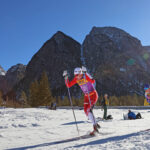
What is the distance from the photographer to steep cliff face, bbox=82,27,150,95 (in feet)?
390

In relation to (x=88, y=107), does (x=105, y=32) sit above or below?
above

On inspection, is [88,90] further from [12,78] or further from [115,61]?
[12,78]

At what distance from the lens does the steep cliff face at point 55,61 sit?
437ft

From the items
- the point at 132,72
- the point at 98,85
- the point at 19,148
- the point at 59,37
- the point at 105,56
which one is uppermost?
the point at 59,37

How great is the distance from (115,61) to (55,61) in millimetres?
48185

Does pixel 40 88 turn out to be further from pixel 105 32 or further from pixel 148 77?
pixel 105 32

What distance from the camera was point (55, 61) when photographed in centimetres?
13900

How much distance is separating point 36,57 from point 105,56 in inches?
2429

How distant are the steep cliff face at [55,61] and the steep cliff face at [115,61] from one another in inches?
483

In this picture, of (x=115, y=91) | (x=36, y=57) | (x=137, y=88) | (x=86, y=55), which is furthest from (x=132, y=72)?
(x=36, y=57)

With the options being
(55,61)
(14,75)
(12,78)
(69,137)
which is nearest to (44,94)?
(69,137)

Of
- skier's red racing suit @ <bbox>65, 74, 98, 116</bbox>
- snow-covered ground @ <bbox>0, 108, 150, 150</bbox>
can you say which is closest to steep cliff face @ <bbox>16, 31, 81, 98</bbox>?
snow-covered ground @ <bbox>0, 108, 150, 150</bbox>

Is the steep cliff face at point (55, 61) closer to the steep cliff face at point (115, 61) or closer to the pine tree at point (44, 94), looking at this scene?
the steep cliff face at point (115, 61)

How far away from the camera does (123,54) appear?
135250mm
